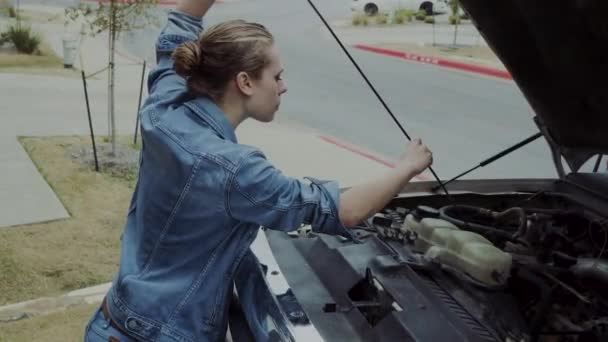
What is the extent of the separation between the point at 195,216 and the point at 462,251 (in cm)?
99

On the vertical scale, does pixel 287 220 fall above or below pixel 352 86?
above

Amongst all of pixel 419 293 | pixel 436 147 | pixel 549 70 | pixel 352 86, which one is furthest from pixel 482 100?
pixel 419 293

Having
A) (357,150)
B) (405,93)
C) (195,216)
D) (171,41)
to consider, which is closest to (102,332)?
(195,216)

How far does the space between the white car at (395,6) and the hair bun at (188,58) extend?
2135cm

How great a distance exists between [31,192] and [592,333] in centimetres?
481

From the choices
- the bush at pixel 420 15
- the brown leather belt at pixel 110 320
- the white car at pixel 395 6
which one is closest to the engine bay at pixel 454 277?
the brown leather belt at pixel 110 320

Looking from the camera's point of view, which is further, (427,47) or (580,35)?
(427,47)

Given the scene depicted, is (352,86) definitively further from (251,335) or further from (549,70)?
(251,335)

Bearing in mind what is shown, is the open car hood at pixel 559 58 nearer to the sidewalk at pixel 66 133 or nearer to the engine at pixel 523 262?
the engine at pixel 523 262

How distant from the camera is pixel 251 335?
6.03 feet

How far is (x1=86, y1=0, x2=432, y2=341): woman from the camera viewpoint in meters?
1.62

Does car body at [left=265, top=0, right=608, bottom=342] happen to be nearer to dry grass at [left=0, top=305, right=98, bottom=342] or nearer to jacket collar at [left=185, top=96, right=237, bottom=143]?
jacket collar at [left=185, top=96, right=237, bottom=143]

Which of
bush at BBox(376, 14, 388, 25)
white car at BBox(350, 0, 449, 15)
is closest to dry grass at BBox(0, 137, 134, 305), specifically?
bush at BBox(376, 14, 388, 25)

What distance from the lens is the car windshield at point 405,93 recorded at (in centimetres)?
774
